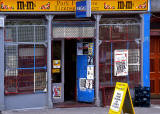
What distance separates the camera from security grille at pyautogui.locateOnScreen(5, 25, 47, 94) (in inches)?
486

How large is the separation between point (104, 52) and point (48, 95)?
2637mm

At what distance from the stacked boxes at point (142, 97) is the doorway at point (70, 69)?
8.23ft

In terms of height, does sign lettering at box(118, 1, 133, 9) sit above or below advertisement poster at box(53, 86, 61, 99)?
above

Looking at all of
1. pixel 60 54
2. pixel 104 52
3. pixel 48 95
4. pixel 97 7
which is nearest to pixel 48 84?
pixel 48 95

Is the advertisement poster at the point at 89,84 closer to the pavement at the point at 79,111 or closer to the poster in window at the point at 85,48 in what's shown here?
the pavement at the point at 79,111

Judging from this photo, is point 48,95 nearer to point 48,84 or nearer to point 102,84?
point 48,84

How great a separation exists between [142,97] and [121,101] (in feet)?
9.30

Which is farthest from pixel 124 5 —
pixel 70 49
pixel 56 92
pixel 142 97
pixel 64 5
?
pixel 56 92

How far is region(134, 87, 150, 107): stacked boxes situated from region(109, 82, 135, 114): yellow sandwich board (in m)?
2.20

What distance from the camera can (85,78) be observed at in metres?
13.4

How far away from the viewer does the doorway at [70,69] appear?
1412 cm

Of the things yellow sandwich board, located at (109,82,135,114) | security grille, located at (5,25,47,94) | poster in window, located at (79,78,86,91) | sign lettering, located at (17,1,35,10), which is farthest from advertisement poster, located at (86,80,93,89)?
sign lettering, located at (17,1,35,10)

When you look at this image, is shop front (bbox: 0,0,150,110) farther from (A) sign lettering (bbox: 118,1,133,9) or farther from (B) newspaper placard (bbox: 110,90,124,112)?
(B) newspaper placard (bbox: 110,90,124,112)

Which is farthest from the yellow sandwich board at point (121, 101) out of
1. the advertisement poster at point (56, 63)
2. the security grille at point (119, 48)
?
the advertisement poster at point (56, 63)
